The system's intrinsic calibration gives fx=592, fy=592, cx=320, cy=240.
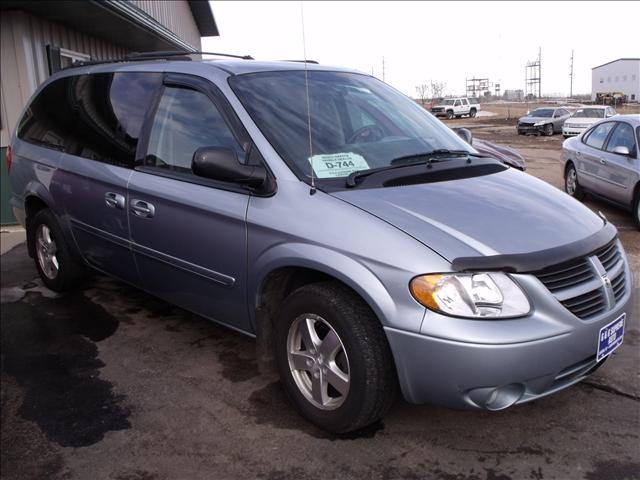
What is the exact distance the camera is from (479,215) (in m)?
2.70

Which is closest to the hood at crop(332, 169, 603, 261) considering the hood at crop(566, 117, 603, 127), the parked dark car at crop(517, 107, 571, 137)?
the hood at crop(566, 117, 603, 127)

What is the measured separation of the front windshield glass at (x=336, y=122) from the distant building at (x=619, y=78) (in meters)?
1.84

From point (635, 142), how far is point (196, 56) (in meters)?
Answer: 5.81

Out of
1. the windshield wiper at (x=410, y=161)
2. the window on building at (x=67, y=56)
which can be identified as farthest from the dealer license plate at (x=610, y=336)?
the window on building at (x=67, y=56)

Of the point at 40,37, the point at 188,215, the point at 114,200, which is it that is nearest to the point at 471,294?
the point at 188,215

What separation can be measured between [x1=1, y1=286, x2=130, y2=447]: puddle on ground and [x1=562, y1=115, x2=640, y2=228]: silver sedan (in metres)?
6.29

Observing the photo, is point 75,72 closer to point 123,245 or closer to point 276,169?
point 123,245

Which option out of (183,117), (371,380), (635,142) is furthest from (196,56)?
(635,142)

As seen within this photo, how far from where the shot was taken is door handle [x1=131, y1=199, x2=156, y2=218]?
11.7 feet

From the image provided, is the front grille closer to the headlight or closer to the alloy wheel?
the headlight

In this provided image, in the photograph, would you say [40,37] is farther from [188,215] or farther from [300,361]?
[300,361]

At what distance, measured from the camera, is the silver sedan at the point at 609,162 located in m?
7.37

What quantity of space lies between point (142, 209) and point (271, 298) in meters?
1.11

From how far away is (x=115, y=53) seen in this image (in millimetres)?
12195
